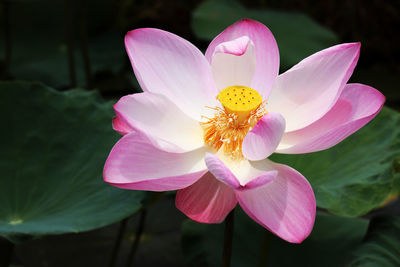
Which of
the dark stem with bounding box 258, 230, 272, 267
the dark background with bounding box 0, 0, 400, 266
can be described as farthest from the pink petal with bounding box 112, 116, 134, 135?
the dark background with bounding box 0, 0, 400, 266

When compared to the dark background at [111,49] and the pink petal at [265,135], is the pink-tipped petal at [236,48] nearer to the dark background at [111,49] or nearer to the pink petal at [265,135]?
the pink petal at [265,135]

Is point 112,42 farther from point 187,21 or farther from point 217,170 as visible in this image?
point 217,170

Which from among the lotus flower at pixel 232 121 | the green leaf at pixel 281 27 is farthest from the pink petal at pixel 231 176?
the green leaf at pixel 281 27

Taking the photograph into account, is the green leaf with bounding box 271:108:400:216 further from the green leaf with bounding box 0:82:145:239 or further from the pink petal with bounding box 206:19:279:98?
the green leaf with bounding box 0:82:145:239

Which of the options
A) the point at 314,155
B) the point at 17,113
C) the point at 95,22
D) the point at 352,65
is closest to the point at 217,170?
the point at 352,65

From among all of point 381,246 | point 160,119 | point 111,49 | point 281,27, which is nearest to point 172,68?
point 160,119

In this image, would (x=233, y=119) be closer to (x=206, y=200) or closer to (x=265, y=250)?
(x=206, y=200)
